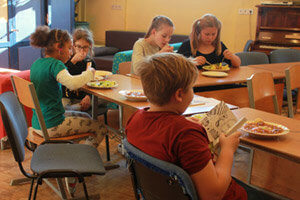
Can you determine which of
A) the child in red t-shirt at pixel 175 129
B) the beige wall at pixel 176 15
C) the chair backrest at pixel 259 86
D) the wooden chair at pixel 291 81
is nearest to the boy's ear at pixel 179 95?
the child in red t-shirt at pixel 175 129

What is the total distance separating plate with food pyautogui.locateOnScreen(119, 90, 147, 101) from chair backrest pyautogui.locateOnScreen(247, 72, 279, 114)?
661 mm

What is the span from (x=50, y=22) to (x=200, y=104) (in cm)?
436

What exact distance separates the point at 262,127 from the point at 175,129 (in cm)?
67

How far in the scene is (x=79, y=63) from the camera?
3.27 meters

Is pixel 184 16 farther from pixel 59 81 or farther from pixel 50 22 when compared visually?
pixel 59 81

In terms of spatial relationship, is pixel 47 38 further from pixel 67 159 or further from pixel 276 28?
pixel 276 28

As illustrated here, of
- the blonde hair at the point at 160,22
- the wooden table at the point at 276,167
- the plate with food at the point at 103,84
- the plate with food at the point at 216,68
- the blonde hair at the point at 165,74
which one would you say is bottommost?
the wooden table at the point at 276,167

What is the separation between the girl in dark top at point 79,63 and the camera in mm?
3027

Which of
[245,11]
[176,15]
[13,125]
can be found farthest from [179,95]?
[176,15]

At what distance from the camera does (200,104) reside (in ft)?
7.61

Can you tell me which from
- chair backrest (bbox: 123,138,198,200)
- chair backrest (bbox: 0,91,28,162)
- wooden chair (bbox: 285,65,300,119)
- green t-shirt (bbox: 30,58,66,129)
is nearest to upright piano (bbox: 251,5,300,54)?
wooden chair (bbox: 285,65,300,119)

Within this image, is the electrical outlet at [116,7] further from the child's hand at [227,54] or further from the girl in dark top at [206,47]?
the child's hand at [227,54]

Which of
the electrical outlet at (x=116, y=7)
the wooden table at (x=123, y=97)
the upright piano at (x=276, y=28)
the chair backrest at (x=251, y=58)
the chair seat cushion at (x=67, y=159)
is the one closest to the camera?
the chair seat cushion at (x=67, y=159)

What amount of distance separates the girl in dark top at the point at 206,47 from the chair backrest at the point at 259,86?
85 cm
